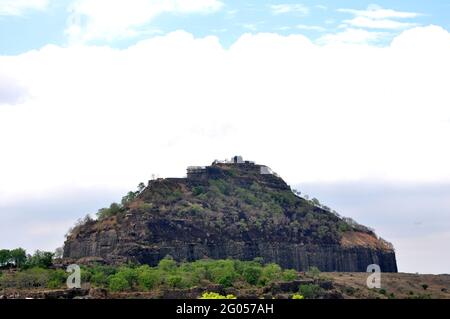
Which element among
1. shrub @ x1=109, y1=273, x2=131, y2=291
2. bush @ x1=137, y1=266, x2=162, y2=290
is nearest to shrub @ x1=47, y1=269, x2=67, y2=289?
shrub @ x1=109, y1=273, x2=131, y2=291

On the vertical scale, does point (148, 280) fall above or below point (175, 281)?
above

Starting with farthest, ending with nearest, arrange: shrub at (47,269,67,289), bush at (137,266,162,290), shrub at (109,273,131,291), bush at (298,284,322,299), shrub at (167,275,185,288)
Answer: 1. bush at (298,284,322,299)
2. bush at (137,266,162,290)
3. shrub at (167,275,185,288)
4. shrub at (47,269,67,289)
5. shrub at (109,273,131,291)

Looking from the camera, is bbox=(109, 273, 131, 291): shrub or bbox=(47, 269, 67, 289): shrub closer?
bbox=(109, 273, 131, 291): shrub

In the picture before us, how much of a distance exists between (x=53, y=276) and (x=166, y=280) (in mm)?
17558

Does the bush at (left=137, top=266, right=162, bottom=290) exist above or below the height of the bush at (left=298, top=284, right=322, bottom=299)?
above

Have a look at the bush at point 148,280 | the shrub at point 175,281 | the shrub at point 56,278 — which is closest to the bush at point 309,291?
the shrub at point 175,281

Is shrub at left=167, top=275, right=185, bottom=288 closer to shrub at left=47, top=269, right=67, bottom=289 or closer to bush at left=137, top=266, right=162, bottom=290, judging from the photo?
bush at left=137, top=266, right=162, bottom=290

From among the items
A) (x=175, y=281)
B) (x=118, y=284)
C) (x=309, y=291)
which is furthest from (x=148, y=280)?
(x=309, y=291)

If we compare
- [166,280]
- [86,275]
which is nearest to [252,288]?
[166,280]

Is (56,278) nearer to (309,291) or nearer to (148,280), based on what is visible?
(148,280)
